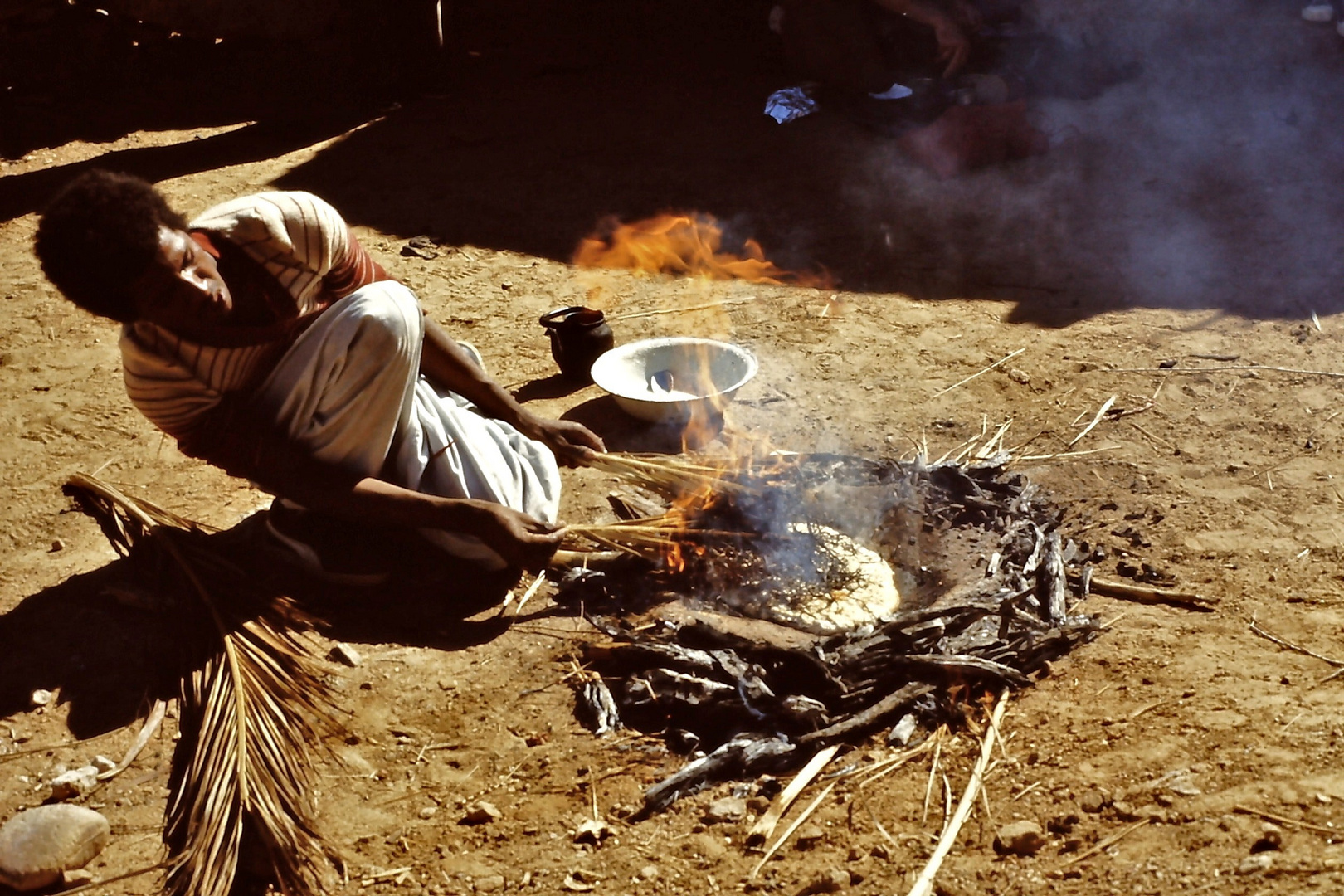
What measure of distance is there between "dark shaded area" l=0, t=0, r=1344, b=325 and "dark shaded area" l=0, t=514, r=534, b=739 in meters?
2.87

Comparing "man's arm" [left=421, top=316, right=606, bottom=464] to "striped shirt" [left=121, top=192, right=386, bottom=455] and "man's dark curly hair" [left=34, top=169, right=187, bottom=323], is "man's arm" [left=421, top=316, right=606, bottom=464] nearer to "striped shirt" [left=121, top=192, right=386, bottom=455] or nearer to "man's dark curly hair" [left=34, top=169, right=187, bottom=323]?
"striped shirt" [left=121, top=192, right=386, bottom=455]

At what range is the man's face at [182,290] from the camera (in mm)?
2564

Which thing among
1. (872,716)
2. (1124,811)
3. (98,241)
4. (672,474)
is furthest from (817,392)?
(98,241)

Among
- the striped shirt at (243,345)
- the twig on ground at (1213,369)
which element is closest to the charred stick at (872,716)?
Result: the striped shirt at (243,345)

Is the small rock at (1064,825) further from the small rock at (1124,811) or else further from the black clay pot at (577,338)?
the black clay pot at (577,338)

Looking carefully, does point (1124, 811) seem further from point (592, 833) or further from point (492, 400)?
point (492, 400)

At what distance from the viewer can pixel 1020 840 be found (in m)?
2.27

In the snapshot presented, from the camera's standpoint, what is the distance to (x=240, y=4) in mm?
8172

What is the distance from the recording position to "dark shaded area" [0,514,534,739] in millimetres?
2889

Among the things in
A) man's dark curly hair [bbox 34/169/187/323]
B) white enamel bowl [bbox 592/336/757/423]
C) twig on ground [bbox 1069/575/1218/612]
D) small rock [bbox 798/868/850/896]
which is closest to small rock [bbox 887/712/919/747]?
small rock [bbox 798/868/850/896]

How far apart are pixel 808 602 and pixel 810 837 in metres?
0.96

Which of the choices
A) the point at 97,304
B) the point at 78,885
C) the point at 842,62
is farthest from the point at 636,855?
the point at 842,62

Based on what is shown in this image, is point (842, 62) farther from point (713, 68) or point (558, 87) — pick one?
point (558, 87)

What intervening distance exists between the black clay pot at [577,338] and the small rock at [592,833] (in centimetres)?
243
